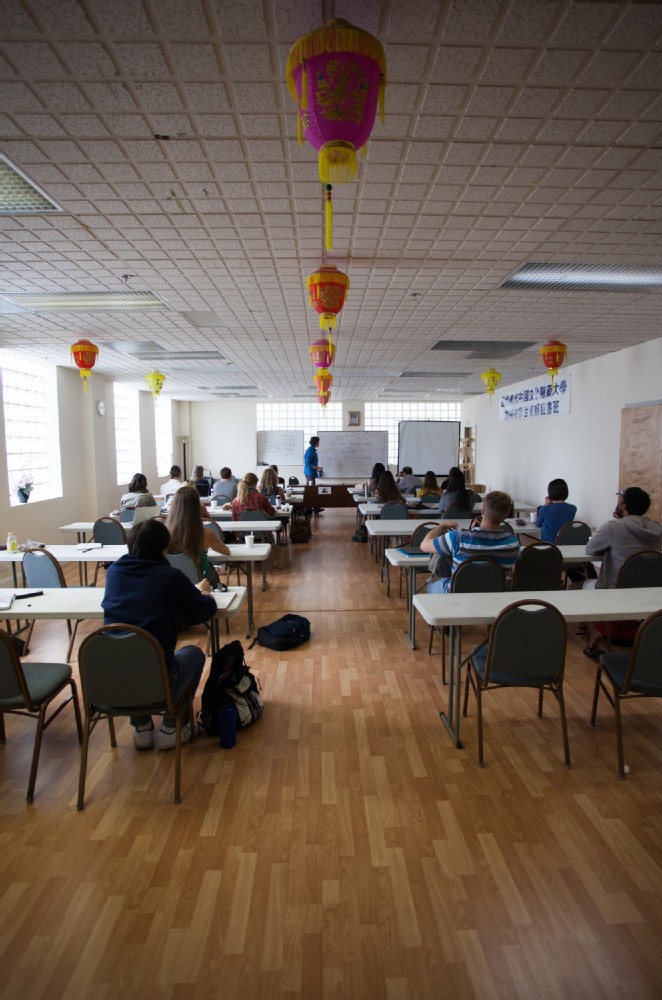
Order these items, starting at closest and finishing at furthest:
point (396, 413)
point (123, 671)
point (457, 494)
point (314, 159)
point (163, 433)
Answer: point (123, 671) → point (314, 159) → point (457, 494) → point (163, 433) → point (396, 413)

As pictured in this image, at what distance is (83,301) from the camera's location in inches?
201

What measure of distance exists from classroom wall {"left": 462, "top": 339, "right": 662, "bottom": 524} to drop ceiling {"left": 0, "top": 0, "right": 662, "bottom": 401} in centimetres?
174

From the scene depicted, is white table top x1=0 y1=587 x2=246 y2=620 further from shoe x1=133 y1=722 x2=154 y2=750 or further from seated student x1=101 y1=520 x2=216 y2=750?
shoe x1=133 y1=722 x2=154 y2=750

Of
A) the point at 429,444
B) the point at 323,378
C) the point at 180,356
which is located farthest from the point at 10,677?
the point at 429,444

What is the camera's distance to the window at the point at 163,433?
45.8 feet

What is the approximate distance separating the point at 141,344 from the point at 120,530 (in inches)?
120

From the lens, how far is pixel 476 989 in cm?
154

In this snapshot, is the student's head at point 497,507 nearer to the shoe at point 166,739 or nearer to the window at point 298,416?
the shoe at point 166,739

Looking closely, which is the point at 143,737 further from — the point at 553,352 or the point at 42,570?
the point at 553,352

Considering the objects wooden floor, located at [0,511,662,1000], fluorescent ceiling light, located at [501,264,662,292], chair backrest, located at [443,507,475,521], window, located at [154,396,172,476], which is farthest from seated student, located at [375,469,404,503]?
window, located at [154,396,172,476]

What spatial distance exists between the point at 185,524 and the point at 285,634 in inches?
50.8

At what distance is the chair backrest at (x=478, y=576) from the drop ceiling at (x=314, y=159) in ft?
7.02

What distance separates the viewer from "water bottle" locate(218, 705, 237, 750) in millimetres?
2826

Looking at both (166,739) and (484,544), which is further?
(484,544)
